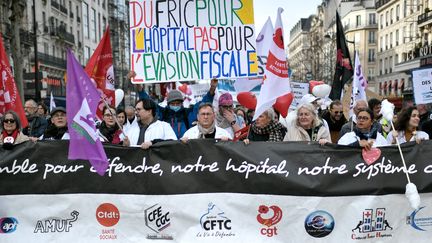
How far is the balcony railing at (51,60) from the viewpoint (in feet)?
135

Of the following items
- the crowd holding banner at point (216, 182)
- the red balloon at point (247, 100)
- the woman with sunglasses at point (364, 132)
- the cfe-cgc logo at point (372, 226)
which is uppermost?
the red balloon at point (247, 100)

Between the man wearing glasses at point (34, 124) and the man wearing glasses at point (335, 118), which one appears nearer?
the man wearing glasses at point (335, 118)

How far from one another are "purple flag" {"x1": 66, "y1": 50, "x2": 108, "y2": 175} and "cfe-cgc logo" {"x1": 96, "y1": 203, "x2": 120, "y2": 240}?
0.60 m

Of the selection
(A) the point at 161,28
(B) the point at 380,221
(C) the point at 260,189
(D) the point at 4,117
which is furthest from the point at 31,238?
(B) the point at 380,221

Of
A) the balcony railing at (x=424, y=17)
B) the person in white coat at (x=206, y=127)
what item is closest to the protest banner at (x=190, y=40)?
the person in white coat at (x=206, y=127)

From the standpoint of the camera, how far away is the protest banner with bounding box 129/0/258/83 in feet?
19.4

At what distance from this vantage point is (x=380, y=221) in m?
A: 4.62

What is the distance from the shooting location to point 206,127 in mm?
5082

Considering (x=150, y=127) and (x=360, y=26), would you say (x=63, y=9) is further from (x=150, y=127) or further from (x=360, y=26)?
(x=360, y=26)

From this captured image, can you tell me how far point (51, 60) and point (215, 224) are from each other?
4196 cm

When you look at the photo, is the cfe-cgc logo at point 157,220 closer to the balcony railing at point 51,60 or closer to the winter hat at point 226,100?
the winter hat at point 226,100

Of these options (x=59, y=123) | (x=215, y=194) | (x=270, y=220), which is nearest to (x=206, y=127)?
(x=215, y=194)

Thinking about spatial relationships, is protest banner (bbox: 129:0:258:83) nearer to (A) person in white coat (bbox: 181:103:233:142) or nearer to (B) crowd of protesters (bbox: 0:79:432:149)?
(B) crowd of protesters (bbox: 0:79:432:149)

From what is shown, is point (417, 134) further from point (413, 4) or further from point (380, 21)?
point (380, 21)
